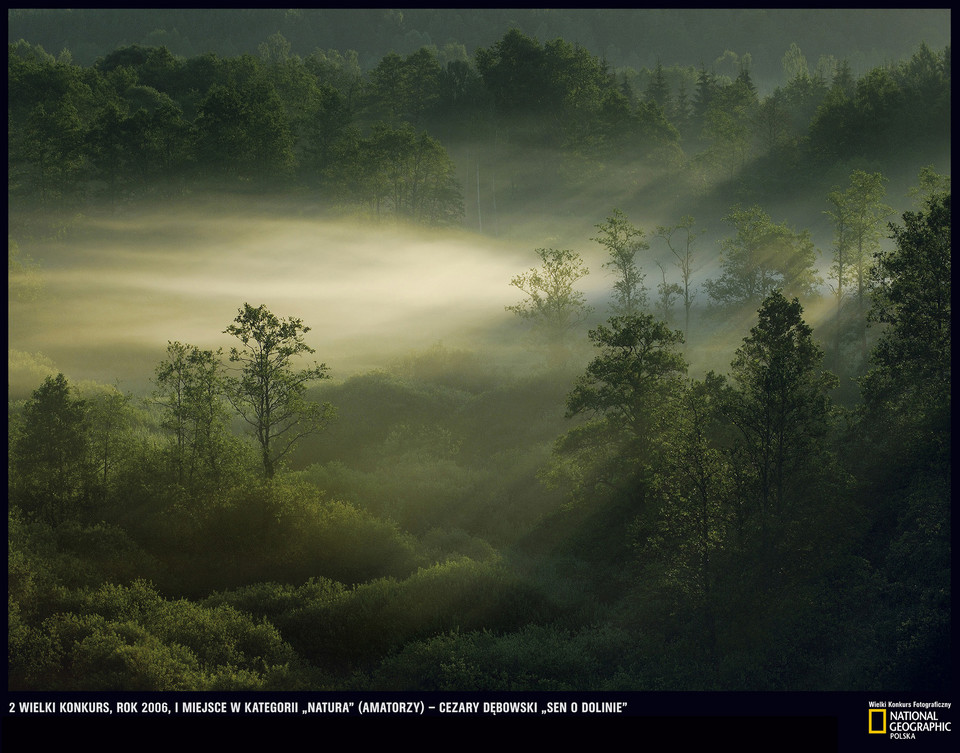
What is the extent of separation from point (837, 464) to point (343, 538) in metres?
26.3

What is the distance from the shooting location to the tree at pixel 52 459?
49625mm

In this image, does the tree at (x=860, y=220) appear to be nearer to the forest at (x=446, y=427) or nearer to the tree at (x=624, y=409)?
the forest at (x=446, y=427)

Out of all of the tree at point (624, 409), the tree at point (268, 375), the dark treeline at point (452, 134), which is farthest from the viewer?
the dark treeline at point (452, 134)

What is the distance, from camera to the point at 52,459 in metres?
50.2

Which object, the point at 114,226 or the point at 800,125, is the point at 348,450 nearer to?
the point at 114,226

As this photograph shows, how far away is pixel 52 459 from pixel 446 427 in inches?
1254

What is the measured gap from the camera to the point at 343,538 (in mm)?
48219
